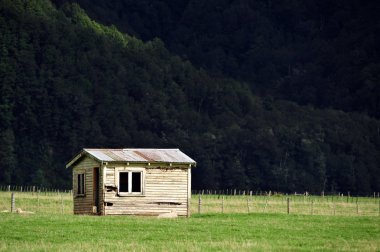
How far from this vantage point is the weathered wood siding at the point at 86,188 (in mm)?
59938

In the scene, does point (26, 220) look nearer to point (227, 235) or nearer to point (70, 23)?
point (227, 235)

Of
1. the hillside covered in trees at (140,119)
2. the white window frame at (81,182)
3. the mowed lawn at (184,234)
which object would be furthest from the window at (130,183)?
the hillside covered in trees at (140,119)

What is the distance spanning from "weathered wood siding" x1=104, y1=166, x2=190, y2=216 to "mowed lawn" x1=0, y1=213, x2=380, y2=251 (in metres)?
2.99

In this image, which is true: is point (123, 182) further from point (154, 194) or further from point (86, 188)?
point (86, 188)

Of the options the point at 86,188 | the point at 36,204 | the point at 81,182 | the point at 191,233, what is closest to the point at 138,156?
the point at 86,188

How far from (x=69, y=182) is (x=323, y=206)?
57.6m

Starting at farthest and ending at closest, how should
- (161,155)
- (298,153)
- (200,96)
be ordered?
(200,96), (298,153), (161,155)

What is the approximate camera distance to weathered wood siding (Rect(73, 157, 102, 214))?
197 ft

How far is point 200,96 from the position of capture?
182 meters

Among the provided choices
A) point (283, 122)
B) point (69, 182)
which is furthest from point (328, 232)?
point (283, 122)

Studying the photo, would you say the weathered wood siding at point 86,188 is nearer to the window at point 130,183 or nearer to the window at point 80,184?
the window at point 80,184

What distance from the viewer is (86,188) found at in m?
60.8

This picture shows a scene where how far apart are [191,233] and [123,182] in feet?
47.2

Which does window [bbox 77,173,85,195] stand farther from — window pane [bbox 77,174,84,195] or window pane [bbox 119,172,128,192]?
window pane [bbox 119,172,128,192]
